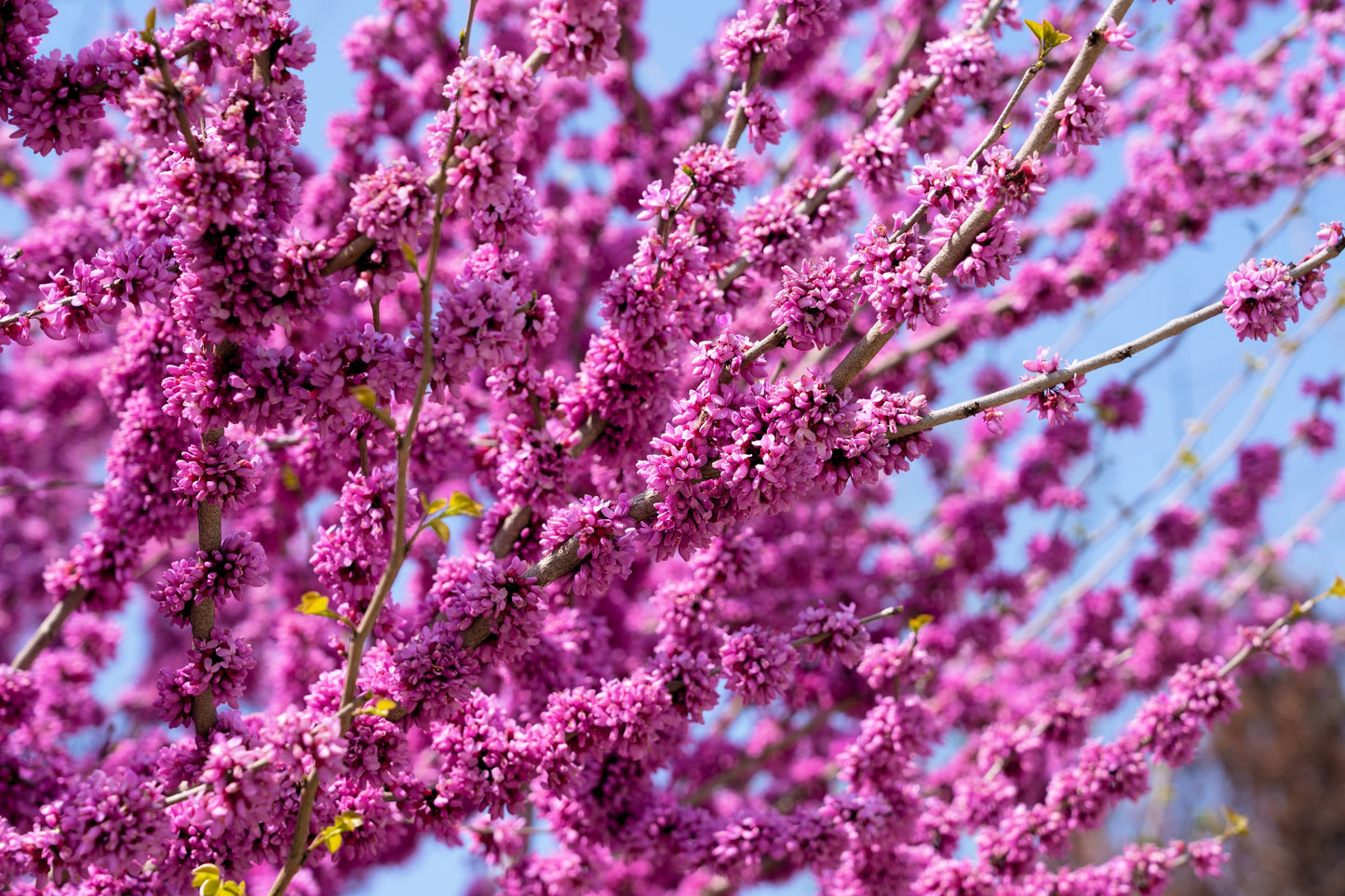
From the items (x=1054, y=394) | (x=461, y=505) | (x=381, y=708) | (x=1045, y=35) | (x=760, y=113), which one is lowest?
(x=381, y=708)

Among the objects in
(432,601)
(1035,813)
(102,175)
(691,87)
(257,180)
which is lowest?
(1035,813)

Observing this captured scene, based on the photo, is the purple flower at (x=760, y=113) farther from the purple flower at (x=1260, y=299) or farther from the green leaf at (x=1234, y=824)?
the green leaf at (x=1234, y=824)

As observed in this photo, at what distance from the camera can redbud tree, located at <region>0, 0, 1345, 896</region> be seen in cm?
314

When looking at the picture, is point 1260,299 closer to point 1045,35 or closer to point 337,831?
point 1045,35

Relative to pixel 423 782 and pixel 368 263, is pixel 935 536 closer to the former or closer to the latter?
pixel 423 782

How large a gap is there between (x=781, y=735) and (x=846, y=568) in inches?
55.7

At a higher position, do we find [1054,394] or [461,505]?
[1054,394]

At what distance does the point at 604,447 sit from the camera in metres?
4.06

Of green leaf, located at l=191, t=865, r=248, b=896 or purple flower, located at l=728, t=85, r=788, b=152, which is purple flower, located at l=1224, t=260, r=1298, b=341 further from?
green leaf, located at l=191, t=865, r=248, b=896

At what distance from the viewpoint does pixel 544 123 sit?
725cm

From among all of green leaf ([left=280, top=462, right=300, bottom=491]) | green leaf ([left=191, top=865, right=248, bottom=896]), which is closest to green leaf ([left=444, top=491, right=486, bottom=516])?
green leaf ([left=191, top=865, right=248, bottom=896])

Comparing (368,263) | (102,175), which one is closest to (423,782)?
(368,263)

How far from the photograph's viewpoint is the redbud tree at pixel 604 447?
3.14 metres

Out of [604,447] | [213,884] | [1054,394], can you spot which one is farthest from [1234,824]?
[213,884]
